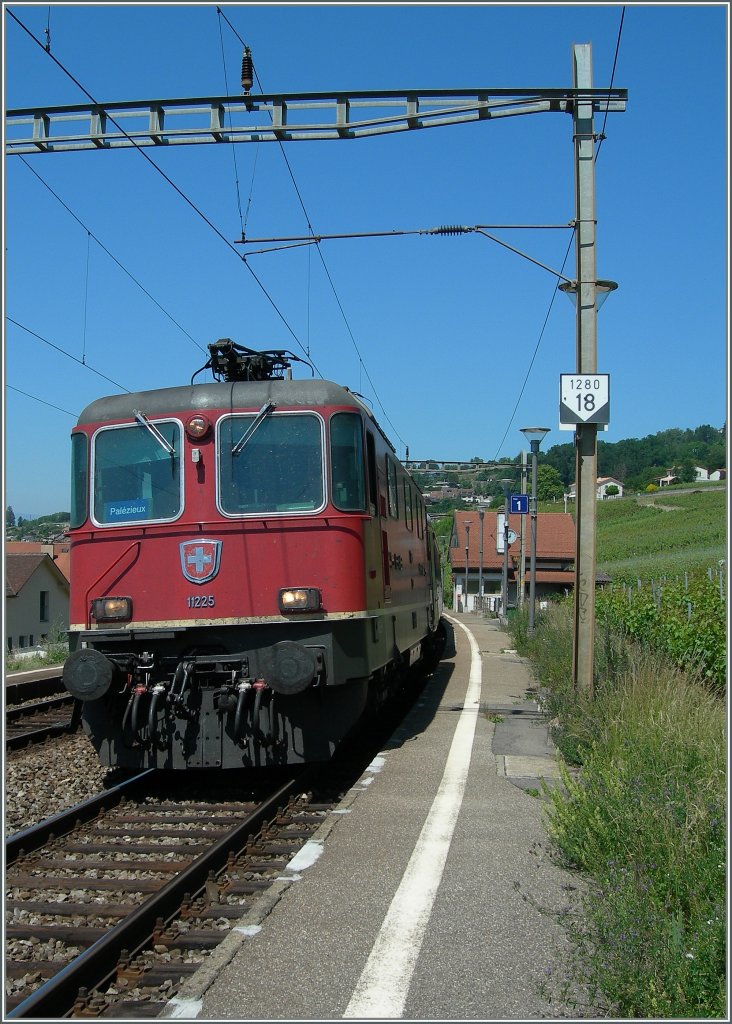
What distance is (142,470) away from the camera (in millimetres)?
7980

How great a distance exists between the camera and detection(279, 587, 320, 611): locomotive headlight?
7.39 meters

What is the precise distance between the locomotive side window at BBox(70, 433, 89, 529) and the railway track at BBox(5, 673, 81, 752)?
169cm

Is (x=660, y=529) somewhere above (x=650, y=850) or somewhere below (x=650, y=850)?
above

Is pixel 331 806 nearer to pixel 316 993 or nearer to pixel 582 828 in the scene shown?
pixel 582 828

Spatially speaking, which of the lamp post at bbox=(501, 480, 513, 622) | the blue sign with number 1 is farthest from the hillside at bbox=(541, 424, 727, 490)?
the blue sign with number 1

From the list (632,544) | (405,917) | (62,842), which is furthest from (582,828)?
(632,544)

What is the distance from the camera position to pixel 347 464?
7.80 meters

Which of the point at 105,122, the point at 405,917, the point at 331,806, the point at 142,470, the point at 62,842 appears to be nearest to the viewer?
the point at 405,917

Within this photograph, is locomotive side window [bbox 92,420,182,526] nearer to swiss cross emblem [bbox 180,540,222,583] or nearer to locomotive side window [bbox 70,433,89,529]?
locomotive side window [bbox 70,433,89,529]

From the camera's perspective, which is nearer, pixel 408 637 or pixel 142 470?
pixel 142 470

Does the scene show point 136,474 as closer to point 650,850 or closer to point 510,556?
point 650,850

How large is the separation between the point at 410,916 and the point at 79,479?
510 centimetres

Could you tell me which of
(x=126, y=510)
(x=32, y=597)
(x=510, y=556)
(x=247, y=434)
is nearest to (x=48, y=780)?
(x=126, y=510)

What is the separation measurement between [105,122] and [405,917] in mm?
8306
